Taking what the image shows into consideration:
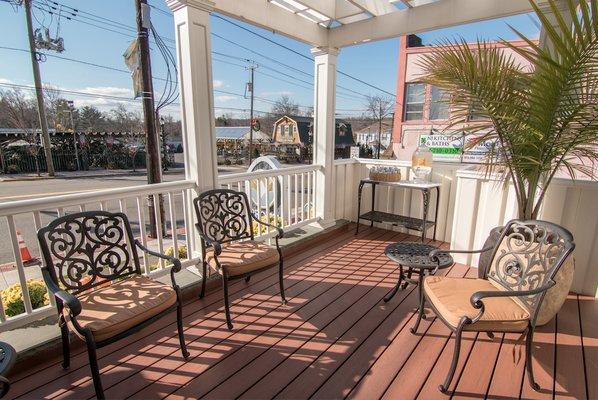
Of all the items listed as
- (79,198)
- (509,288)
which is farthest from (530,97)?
(79,198)

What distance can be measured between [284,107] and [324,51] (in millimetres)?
27634

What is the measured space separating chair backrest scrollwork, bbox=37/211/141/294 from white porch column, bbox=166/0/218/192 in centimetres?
82

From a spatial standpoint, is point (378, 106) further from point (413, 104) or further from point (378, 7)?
point (378, 7)

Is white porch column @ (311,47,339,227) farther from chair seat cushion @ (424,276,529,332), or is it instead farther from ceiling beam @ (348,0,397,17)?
chair seat cushion @ (424,276,529,332)

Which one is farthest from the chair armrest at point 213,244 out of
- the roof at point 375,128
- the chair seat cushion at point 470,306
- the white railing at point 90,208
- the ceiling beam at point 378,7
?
the roof at point 375,128

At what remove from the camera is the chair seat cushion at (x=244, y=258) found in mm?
2025

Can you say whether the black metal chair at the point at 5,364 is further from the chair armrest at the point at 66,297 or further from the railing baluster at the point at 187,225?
the railing baluster at the point at 187,225

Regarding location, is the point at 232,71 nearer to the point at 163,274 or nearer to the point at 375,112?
the point at 375,112

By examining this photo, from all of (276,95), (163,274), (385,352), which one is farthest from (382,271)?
(276,95)

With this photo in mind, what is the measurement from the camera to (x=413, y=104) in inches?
480

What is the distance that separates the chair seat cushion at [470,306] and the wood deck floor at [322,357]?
0.37 m

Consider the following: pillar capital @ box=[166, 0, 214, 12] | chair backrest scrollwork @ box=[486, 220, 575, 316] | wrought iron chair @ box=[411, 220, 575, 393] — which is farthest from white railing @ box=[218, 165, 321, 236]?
chair backrest scrollwork @ box=[486, 220, 575, 316]

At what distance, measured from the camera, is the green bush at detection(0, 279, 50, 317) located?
202cm

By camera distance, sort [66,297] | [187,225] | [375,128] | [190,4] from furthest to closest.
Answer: [375,128] → [187,225] → [190,4] → [66,297]
